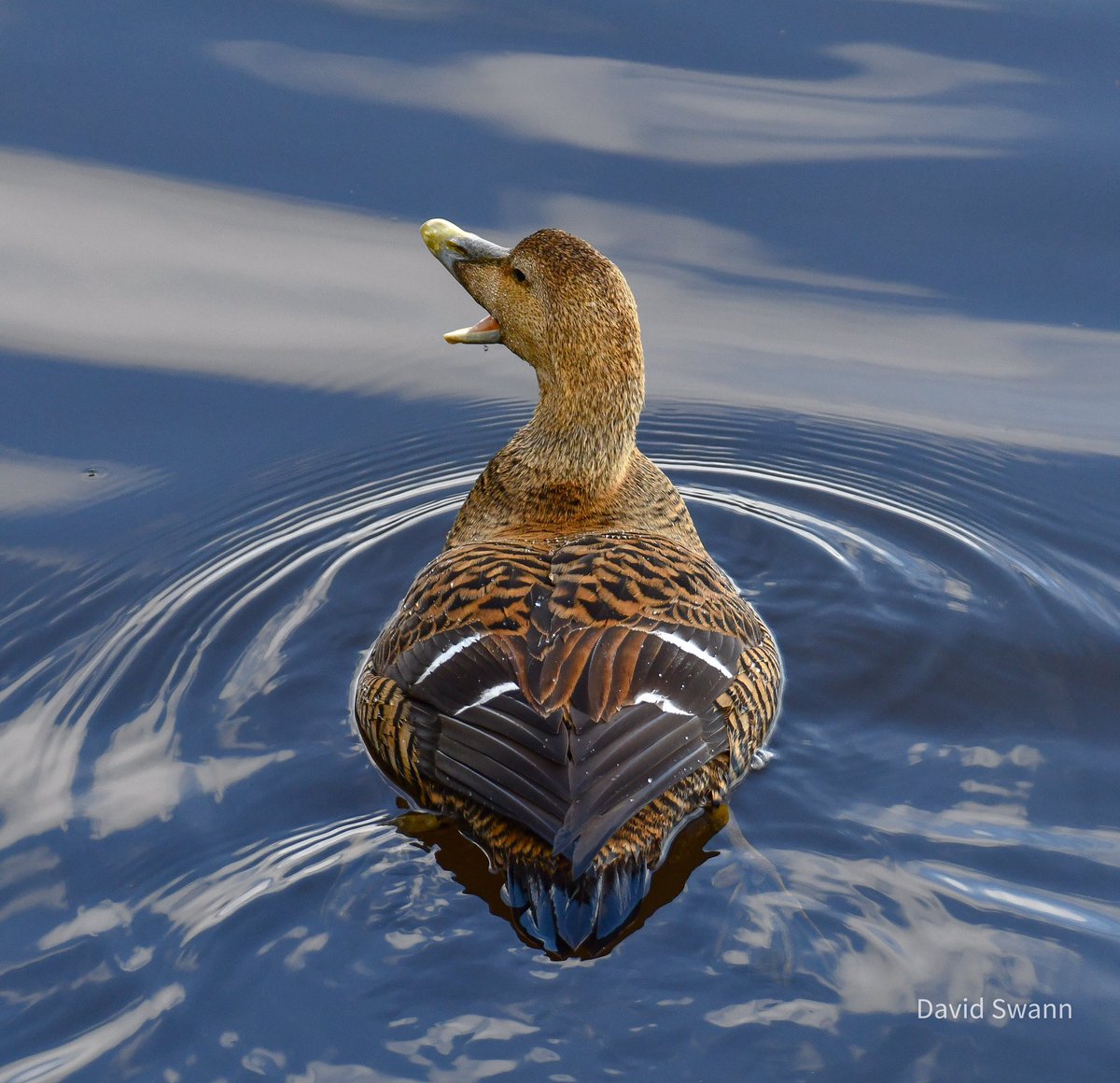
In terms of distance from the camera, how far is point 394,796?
15.5 ft

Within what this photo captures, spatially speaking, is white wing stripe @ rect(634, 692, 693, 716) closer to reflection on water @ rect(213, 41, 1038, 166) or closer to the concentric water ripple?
the concentric water ripple

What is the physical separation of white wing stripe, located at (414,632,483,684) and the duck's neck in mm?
1203

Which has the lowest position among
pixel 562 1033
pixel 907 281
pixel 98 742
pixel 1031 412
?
pixel 562 1033

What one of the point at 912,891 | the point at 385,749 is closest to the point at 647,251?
the point at 385,749

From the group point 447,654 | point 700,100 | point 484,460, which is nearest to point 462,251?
point 484,460

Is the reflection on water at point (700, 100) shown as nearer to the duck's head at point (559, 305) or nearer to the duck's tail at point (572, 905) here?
the duck's head at point (559, 305)

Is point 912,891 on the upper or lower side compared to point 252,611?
lower

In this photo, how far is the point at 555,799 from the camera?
154 inches

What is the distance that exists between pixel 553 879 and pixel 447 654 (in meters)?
0.80

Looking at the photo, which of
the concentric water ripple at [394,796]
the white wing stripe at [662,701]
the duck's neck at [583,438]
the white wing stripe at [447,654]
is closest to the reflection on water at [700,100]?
the concentric water ripple at [394,796]

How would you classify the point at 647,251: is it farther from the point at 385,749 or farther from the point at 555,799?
the point at 555,799

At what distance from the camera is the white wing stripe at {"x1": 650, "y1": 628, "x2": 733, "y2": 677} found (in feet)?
14.9

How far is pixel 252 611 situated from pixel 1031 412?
3.55 m

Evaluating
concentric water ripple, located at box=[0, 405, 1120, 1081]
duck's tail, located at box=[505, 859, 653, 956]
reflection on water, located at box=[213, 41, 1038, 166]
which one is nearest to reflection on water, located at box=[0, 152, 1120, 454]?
concentric water ripple, located at box=[0, 405, 1120, 1081]
